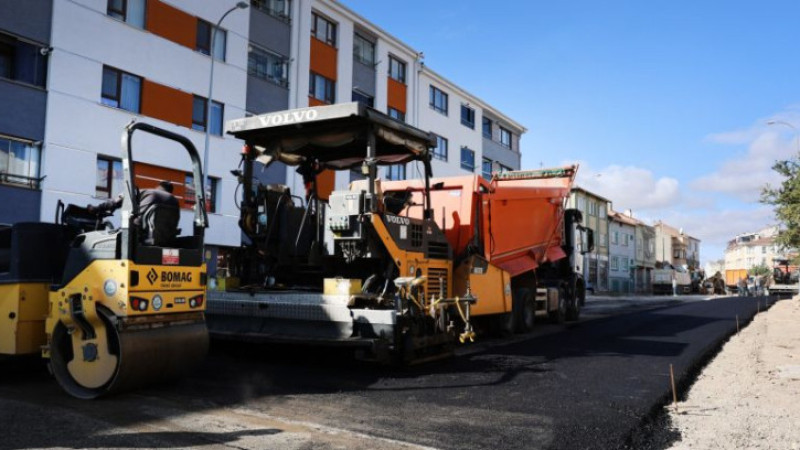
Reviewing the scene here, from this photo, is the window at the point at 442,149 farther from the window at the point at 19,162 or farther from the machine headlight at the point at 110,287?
the machine headlight at the point at 110,287

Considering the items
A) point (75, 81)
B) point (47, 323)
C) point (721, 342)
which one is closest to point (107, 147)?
point (75, 81)

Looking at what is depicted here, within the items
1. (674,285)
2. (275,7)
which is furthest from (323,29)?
(674,285)

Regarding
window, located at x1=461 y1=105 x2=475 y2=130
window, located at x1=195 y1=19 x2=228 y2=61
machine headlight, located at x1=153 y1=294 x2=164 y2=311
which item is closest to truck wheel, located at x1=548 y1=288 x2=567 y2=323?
machine headlight, located at x1=153 y1=294 x2=164 y2=311

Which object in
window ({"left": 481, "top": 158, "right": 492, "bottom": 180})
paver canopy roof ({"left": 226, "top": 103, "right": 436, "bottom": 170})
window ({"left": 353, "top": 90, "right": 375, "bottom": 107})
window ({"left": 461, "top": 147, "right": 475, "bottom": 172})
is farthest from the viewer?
window ({"left": 481, "top": 158, "right": 492, "bottom": 180})

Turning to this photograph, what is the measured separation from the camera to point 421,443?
4.42 metres

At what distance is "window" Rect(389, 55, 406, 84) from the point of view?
103ft

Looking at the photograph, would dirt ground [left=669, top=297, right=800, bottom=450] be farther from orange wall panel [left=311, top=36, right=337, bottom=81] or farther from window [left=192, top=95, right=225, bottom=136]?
orange wall panel [left=311, top=36, right=337, bottom=81]

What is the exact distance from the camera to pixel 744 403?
A: 5992mm

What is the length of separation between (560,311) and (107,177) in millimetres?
13576

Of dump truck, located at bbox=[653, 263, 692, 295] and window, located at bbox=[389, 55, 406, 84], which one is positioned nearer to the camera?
window, located at bbox=[389, 55, 406, 84]

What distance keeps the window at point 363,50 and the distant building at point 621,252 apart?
36.0 meters

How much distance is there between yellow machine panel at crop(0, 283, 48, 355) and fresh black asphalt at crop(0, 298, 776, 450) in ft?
1.35

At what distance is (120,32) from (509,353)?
1603 centimetres

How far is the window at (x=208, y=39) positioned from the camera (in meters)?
21.6
